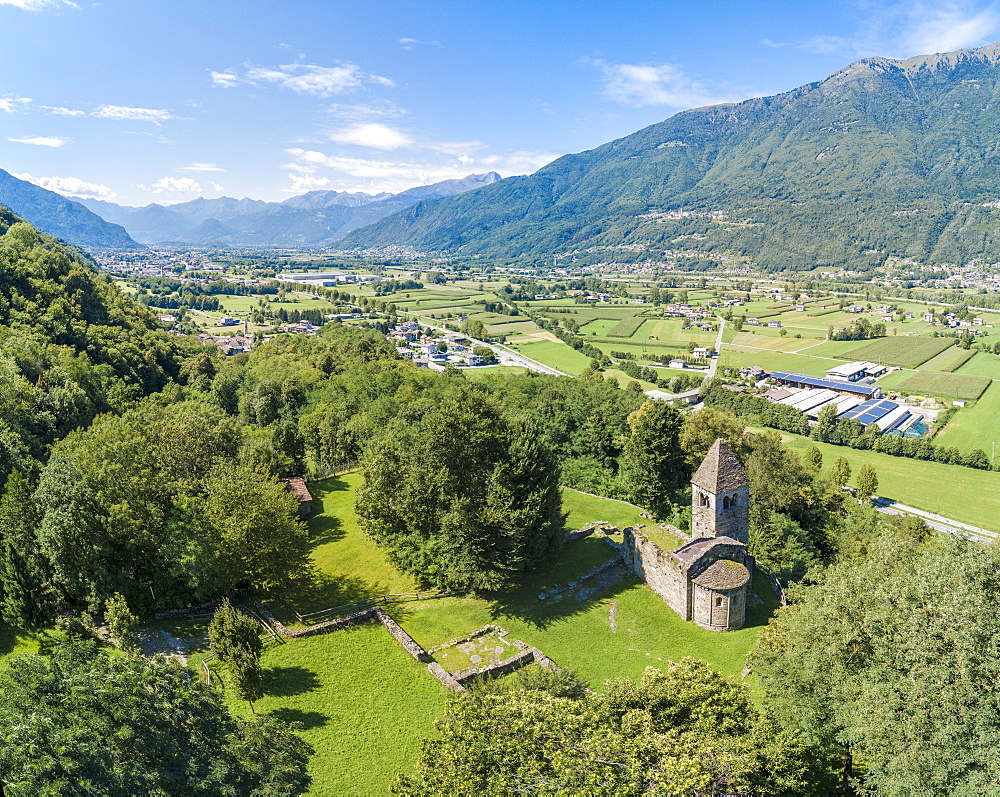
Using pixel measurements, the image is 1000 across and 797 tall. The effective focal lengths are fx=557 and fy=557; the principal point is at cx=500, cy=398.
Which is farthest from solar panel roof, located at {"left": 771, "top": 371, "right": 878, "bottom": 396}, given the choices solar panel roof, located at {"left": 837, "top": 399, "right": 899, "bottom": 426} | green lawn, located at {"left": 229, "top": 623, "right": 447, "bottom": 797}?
green lawn, located at {"left": 229, "top": 623, "right": 447, "bottom": 797}

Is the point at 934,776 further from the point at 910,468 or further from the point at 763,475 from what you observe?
the point at 910,468

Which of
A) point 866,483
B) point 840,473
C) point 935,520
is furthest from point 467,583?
point 935,520

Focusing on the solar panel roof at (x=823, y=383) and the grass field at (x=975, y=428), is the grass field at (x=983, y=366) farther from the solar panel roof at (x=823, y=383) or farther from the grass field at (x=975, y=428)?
the solar panel roof at (x=823, y=383)

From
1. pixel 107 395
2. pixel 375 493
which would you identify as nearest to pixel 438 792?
pixel 375 493

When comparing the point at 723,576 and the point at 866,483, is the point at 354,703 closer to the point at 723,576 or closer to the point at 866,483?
the point at 723,576

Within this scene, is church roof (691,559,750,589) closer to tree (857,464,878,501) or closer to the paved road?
the paved road

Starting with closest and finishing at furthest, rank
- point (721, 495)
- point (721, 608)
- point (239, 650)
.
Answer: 1. point (239, 650)
2. point (721, 608)
3. point (721, 495)
